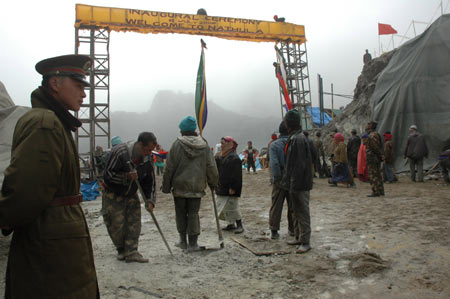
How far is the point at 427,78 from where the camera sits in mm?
12430

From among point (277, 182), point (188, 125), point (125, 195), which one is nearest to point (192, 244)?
point (125, 195)

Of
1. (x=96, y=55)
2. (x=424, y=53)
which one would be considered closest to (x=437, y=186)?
→ (x=424, y=53)

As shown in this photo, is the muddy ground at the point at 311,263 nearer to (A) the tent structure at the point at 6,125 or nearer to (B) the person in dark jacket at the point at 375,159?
(A) the tent structure at the point at 6,125

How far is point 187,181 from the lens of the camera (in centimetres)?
430

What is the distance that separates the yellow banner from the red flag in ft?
21.8

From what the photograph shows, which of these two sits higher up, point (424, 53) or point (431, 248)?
point (424, 53)

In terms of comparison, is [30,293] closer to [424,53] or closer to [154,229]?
[154,229]

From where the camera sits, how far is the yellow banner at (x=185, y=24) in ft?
45.5

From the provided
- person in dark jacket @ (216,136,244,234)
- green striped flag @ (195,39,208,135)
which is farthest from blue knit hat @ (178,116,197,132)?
person in dark jacket @ (216,136,244,234)

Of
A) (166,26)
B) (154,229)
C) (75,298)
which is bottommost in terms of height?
(154,229)

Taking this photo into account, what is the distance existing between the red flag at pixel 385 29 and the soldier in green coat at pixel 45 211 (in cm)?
2273

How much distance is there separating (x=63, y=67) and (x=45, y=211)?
0.75 meters

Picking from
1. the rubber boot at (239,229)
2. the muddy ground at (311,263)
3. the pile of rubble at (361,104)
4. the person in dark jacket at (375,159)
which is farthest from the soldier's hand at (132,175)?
the pile of rubble at (361,104)

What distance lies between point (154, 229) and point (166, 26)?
11785mm
